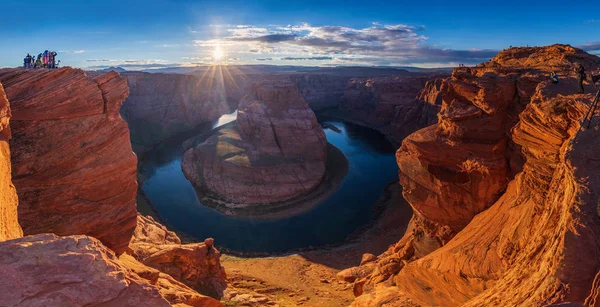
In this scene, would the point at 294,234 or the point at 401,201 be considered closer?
the point at 294,234

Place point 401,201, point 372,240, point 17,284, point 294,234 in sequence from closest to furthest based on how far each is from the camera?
1. point 17,284
2. point 372,240
3. point 294,234
4. point 401,201

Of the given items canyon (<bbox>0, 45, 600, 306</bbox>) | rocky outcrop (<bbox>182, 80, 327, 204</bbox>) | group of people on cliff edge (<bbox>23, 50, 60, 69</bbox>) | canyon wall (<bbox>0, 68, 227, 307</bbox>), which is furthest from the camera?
rocky outcrop (<bbox>182, 80, 327, 204</bbox>)

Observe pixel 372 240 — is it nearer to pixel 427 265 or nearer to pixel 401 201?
pixel 401 201

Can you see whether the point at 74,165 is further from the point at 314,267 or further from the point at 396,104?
the point at 396,104

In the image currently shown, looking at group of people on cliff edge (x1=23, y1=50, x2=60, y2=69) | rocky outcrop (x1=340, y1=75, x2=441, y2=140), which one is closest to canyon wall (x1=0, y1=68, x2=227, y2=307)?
group of people on cliff edge (x1=23, y1=50, x2=60, y2=69)

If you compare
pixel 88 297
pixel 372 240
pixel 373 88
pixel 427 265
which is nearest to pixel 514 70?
pixel 427 265

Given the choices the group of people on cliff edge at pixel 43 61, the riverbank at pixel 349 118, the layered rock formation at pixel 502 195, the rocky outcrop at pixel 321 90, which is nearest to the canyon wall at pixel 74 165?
the group of people on cliff edge at pixel 43 61

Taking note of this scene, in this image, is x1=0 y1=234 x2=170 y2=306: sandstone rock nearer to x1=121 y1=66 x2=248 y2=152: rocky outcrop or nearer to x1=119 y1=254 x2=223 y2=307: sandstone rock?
x1=119 y1=254 x2=223 y2=307: sandstone rock
